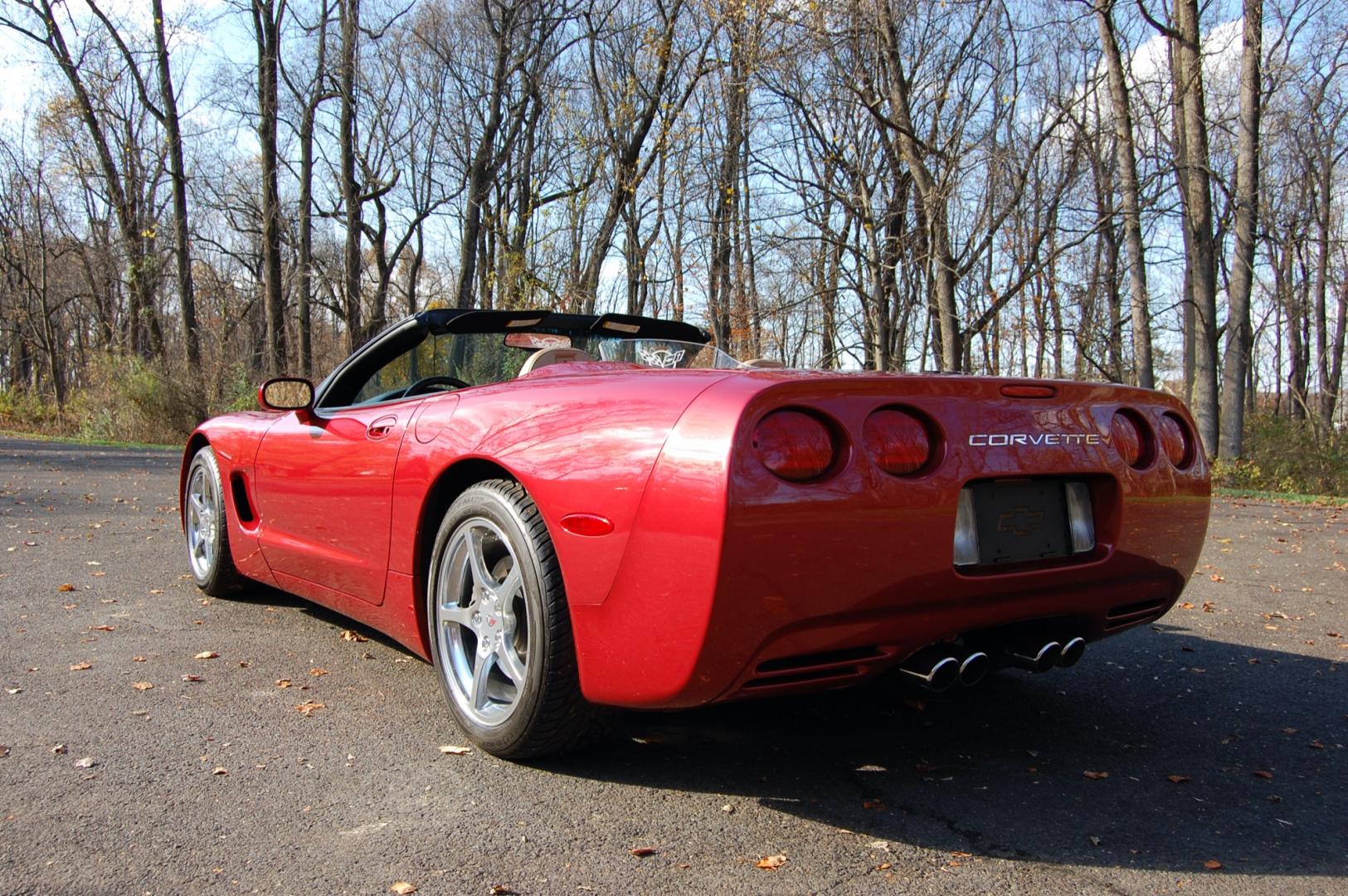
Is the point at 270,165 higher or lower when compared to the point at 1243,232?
higher

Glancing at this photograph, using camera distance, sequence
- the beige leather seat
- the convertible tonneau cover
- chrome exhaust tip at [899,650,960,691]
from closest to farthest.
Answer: chrome exhaust tip at [899,650,960,691] → the beige leather seat → the convertible tonneau cover

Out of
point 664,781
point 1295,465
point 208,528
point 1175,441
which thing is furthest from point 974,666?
point 1295,465

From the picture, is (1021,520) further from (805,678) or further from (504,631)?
(504,631)

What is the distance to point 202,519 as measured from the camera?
5023mm

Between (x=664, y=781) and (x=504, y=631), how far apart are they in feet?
1.96

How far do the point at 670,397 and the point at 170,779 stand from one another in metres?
1.67

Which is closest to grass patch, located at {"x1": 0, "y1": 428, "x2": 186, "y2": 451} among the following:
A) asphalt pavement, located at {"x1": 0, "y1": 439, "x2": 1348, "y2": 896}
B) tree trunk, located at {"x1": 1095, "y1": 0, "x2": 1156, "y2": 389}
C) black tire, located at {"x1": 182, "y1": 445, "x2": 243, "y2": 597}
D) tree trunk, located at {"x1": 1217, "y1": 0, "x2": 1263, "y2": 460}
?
black tire, located at {"x1": 182, "y1": 445, "x2": 243, "y2": 597}

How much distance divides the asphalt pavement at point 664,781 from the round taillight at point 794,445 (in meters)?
0.86

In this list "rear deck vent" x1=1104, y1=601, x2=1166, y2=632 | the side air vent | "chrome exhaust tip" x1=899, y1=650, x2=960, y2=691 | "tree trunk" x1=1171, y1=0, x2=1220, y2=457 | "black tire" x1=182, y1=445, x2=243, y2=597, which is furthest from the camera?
"tree trunk" x1=1171, y1=0, x2=1220, y2=457

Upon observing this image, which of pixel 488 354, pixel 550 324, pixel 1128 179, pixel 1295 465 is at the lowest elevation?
pixel 1295 465

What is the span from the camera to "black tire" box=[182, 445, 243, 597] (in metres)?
4.74

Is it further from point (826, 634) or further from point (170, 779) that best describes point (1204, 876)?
point (170, 779)

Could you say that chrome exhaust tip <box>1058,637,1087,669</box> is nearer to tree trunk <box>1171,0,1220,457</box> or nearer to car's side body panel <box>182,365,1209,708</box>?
car's side body panel <box>182,365,1209,708</box>

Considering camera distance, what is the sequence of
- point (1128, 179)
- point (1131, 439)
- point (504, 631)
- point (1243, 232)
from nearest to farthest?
point (504, 631) → point (1131, 439) → point (1128, 179) → point (1243, 232)
